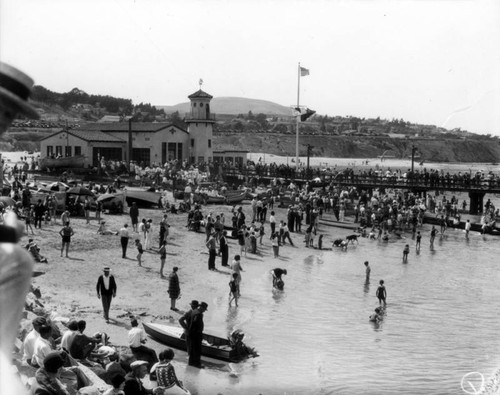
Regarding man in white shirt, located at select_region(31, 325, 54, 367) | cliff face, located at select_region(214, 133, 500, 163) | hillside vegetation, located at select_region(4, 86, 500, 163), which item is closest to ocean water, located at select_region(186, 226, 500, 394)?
man in white shirt, located at select_region(31, 325, 54, 367)

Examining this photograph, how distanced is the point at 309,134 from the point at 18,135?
80734 millimetres

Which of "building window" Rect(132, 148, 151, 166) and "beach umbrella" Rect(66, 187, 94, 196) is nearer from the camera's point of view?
"beach umbrella" Rect(66, 187, 94, 196)

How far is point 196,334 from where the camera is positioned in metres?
13.0

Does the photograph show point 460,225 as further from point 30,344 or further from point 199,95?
point 30,344

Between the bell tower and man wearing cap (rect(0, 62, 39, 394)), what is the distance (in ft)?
169

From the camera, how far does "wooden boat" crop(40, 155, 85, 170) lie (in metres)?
43.3

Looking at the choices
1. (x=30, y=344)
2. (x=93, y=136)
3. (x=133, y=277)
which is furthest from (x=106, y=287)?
(x=93, y=136)

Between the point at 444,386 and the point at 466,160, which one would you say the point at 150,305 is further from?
the point at 466,160

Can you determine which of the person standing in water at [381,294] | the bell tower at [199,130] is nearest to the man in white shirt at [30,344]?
the person standing in water at [381,294]

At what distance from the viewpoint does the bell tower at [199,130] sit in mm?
53188

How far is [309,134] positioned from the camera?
170 m

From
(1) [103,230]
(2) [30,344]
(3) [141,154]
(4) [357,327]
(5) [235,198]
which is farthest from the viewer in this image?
(3) [141,154]

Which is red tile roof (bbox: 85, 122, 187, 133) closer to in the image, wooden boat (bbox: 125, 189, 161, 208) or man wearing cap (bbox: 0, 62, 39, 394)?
wooden boat (bbox: 125, 189, 161, 208)

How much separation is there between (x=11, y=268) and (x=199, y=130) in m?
52.0
